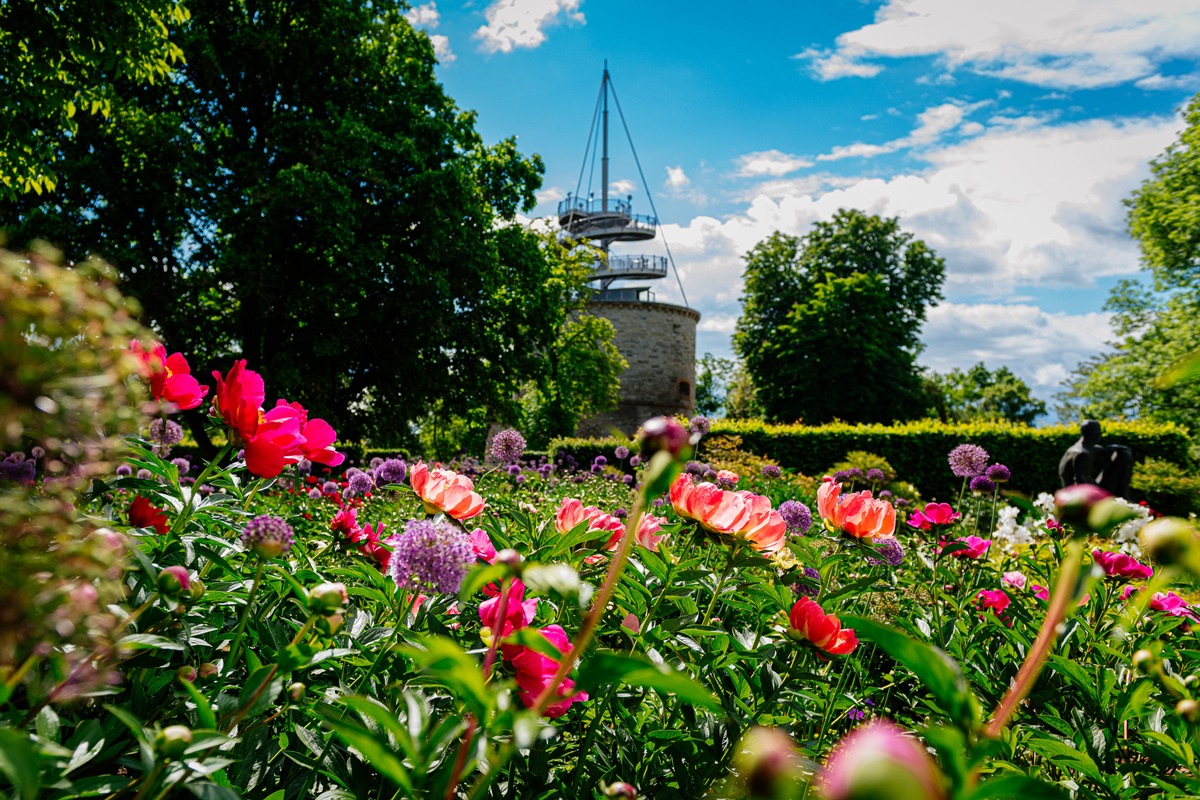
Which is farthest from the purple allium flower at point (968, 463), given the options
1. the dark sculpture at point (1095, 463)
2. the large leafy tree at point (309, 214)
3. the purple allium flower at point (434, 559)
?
the large leafy tree at point (309, 214)

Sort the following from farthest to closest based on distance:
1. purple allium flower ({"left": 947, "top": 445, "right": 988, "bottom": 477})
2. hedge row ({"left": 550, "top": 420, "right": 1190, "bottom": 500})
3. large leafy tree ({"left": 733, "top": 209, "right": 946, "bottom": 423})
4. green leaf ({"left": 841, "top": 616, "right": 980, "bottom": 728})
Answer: large leafy tree ({"left": 733, "top": 209, "right": 946, "bottom": 423}) → hedge row ({"left": 550, "top": 420, "right": 1190, "bottom": 500}) → purple allium flower ({"left": 947, "top": 445, "right": 988, "bottom": 477}) → green leaf ({"left": 841, "top": 616, "right": 980, "bottom": 728})

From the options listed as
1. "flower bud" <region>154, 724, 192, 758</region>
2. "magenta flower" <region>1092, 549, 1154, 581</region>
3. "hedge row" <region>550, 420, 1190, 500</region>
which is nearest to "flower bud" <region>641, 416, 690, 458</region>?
"flower bud" <region>154, 724, 192, 758</region>

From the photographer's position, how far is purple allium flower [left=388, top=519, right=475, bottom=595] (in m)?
1.04

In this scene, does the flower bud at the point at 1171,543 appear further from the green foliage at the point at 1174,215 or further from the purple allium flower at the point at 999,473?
the green foliage at the point at 1174,215

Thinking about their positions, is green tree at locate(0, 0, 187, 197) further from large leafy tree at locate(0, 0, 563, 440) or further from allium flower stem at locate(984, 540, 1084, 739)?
allium flower stem at locate(984, 540, 1084, 739)

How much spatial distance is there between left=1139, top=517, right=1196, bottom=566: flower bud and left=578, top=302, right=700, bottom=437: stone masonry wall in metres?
31.7

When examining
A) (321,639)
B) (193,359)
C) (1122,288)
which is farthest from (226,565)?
(1122,288)

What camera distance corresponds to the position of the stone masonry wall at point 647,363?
32.9 meters

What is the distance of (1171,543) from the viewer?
435 millimetres

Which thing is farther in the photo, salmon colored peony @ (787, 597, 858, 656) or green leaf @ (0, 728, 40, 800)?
salmon colored peony @ (787, 597, 858, 656)

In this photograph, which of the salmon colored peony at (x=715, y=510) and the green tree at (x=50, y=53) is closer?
the salmon colored peony at (x=715, y=510)

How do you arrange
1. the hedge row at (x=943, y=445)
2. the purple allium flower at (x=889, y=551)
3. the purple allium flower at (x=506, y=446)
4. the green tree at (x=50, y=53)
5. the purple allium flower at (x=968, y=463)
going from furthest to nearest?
the hedge row at (x=943, y=445) < the green tree at (x=50, y=53) < the purple allium flower at (x=968, y=463) < the purple allium flower at (x=506, y=446) < the purple allium flower at (x=889, y=551)

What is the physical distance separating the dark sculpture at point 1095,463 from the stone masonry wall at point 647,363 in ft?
73.8

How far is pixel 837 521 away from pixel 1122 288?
28083mm
